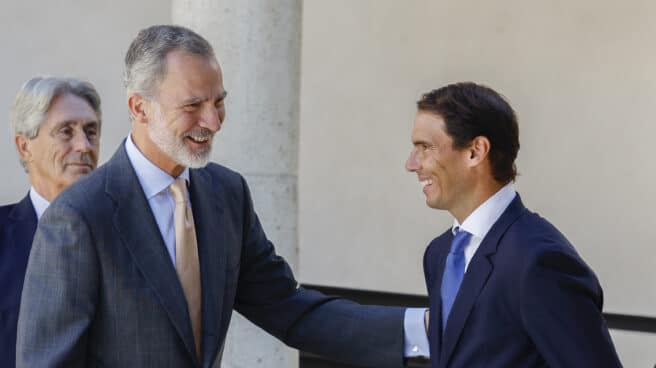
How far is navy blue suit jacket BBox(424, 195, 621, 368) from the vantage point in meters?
2.42

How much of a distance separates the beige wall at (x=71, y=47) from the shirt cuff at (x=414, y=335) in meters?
4.66

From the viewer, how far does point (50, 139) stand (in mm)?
3352

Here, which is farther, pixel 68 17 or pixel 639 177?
pixel 68 17

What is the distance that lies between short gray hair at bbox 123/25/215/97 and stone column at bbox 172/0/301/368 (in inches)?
68.4

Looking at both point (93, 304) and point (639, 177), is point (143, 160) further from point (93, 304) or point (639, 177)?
point (639, 177)

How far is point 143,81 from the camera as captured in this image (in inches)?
104

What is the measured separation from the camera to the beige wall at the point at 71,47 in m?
7.50

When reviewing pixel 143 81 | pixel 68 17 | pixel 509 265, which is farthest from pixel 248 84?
pixel 68 17

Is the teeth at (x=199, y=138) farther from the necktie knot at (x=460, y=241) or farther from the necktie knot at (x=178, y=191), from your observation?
the necktie knot at (x=460, y=241)

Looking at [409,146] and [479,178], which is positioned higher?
[479,178]

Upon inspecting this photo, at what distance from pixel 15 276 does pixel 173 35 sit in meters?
0.98

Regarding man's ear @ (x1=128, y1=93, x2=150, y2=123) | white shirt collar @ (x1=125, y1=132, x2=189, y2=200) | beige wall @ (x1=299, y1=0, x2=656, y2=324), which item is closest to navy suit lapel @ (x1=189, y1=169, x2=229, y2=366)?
white shirt collar @ (x1=125, y1=132, x2=189, y2=200)

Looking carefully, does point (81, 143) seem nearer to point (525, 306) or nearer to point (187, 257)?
point (187, 257)

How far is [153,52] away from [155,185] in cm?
35
